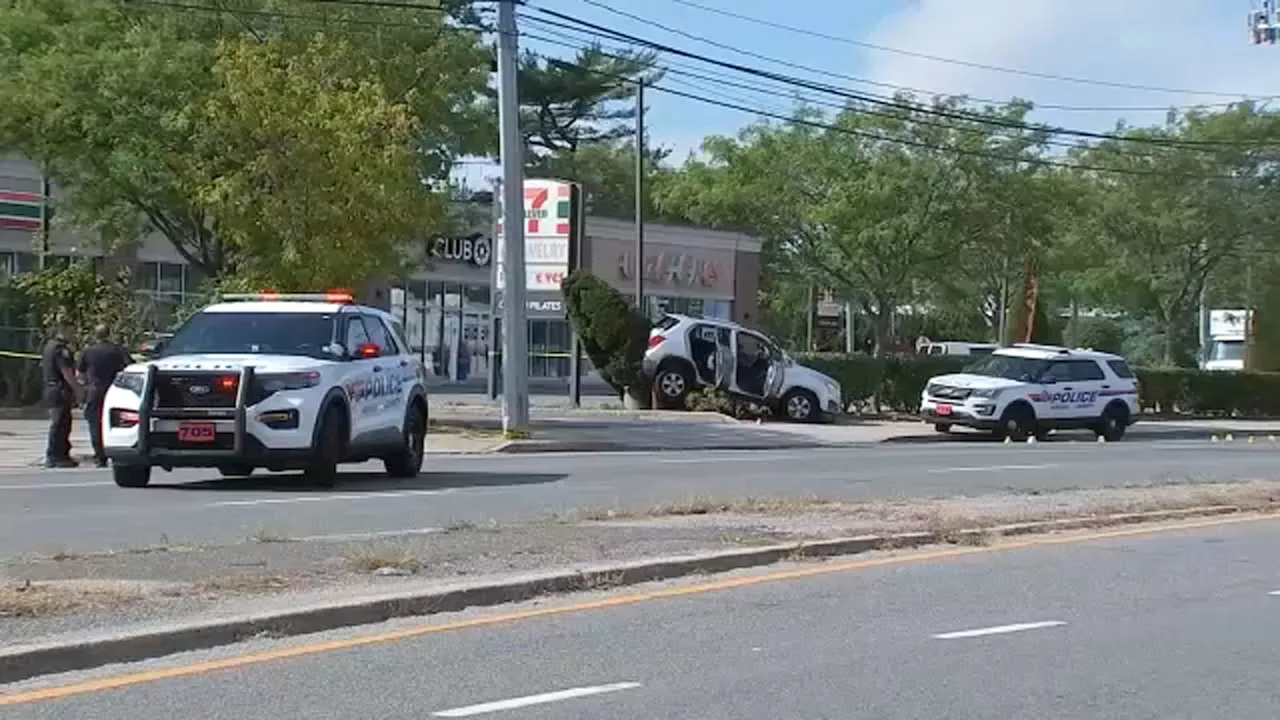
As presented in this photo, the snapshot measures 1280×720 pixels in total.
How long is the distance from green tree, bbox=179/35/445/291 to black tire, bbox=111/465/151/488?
9.13 m

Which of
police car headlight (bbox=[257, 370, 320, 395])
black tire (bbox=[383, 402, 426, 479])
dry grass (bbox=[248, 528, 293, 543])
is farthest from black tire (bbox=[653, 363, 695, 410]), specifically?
dry grass (bbox=[248, 528, 293, 543])

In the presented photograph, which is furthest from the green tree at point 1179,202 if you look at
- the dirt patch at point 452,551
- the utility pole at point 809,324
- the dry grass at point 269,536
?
the dry grass at point 269,536

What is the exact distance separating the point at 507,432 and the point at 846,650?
62.4ft

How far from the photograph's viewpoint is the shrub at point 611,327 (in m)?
37.5

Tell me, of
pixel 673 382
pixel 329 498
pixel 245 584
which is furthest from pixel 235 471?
pixel 673 382

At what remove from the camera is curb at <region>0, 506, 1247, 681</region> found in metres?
8.20

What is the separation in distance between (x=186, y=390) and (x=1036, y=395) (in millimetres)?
21501

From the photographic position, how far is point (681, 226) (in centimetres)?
6109

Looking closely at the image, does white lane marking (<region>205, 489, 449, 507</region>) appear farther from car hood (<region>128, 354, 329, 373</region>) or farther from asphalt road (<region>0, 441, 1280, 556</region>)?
car hood (<region>128, 354, 329, 373</region>)

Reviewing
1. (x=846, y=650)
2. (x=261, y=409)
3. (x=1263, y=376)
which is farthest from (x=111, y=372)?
(x=1263, y=376)

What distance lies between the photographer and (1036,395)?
35.2 m

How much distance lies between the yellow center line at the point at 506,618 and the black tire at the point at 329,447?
674 cm

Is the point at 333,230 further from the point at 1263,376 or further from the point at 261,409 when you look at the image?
the point at 1263,376

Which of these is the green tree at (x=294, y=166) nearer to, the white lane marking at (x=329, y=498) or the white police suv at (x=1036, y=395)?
the white lane marking at (x=329, y=498)
